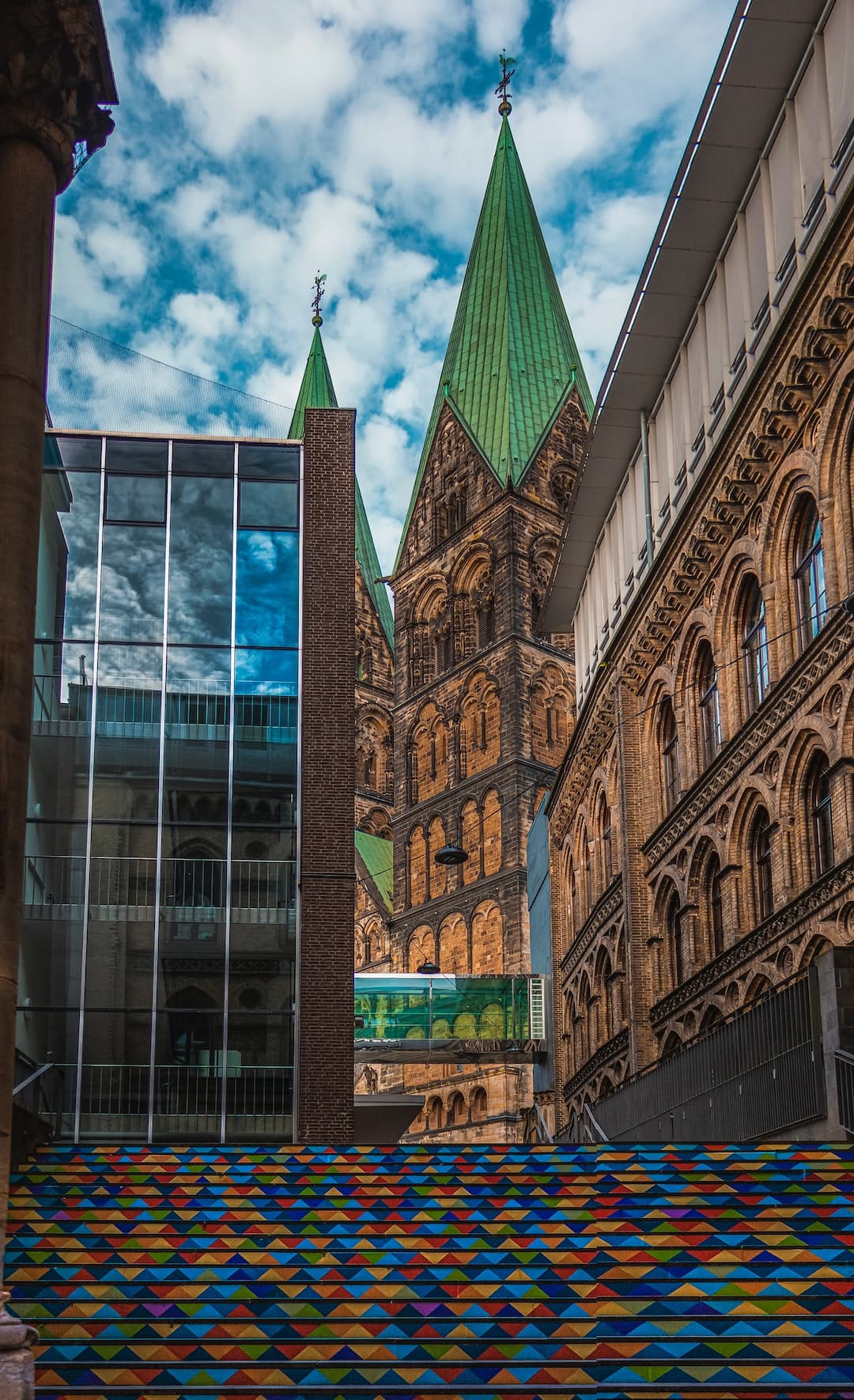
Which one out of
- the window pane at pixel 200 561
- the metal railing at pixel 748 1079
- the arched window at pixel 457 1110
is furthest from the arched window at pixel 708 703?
the arched window at pixel 457 1110

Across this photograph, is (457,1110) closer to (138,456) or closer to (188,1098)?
(188,1098)

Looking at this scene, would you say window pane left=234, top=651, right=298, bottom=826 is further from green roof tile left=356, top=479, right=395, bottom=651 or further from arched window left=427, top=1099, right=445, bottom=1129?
green roof tile left=356, top=479, right=395, bottom=651

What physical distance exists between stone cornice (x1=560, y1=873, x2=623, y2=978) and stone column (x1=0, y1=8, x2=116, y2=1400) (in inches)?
981

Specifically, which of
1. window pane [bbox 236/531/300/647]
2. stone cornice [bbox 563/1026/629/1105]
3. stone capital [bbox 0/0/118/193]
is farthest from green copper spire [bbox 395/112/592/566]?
stone capital [bbox 0/0/118/193]

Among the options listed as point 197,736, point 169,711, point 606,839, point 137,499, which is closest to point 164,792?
point 197,736

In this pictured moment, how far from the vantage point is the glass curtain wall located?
2167 cm

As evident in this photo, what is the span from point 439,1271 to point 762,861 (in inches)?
586

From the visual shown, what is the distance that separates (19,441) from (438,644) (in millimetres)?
68141

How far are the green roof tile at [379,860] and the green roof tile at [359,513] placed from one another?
39.8 ft

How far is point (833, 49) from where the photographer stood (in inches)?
893

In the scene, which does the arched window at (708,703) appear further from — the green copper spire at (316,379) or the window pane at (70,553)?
the green copper spire at (316,379)

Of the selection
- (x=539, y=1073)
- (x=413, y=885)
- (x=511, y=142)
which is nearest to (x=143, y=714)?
(x=539, y=1073)

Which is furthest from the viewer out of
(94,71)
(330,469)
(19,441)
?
(330,469)

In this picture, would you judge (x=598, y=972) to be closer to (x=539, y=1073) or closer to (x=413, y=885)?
(x=539, y=1073)
